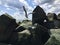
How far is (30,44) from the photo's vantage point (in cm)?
3238

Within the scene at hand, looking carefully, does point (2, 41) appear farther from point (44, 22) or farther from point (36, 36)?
point (44, 22)

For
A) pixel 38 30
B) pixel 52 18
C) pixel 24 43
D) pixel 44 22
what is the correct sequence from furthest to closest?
pixel 52 18 < pixel 44 22 < pixel 38 30 < pixel 24 43

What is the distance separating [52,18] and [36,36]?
47.9 feet

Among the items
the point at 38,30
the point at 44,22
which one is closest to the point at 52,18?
the point at 44,22

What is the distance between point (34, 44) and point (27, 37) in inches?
59.7

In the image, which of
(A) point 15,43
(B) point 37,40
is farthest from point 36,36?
(A) point 15,43

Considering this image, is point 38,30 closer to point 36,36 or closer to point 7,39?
point 36,36

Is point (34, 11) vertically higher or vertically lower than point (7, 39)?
higher

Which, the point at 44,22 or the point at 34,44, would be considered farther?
the point at 44,22

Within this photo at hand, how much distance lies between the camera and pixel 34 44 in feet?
107

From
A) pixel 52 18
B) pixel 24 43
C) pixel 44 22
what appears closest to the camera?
pixel 24 43

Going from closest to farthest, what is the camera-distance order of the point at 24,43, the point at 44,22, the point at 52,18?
the point at 24,43, the point at 44,22, the point at 52,18

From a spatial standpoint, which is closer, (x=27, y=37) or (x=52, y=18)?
(x=27, y=37)

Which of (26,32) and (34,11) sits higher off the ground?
(34,11)
